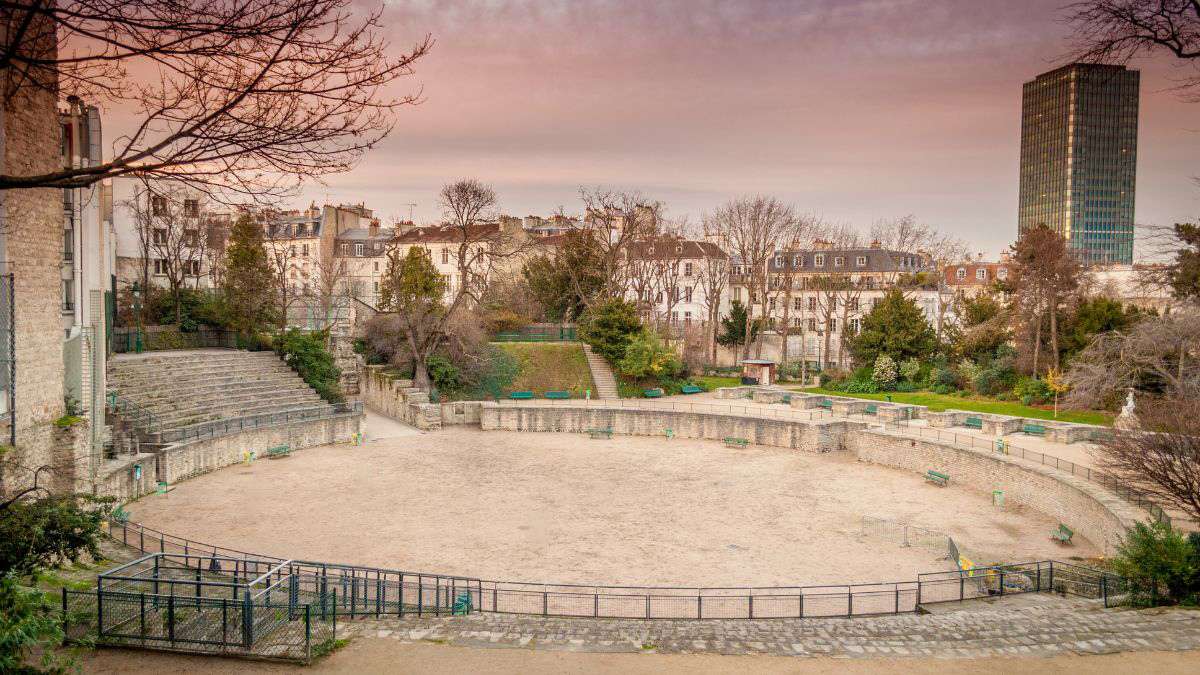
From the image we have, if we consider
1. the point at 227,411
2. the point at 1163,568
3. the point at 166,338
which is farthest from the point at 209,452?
the point at 1163,568

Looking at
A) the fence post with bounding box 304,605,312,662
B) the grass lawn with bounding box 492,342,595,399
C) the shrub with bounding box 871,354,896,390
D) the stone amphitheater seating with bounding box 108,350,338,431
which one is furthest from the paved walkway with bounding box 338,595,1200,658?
the grass lawn with bounding box 492,342,595,399

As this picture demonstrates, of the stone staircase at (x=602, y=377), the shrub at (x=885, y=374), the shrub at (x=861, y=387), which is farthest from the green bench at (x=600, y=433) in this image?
the shrub at (x=885, y=374)

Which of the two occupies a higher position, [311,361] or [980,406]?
[311,361]

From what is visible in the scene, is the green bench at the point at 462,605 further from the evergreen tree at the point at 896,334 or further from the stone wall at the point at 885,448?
the evergreen tree at the point at 896,334

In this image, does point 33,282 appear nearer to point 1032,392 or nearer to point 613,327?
point 613,327

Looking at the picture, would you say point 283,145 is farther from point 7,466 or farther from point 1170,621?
point 1170,621

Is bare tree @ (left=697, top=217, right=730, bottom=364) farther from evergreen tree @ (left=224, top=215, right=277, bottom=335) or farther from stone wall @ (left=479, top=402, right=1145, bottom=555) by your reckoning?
evergreen tree @ (left=224, top=215, right=277, bottom=335)

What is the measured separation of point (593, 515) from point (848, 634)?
10.1 metres

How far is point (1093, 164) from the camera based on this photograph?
134 m

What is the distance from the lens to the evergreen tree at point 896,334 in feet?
135

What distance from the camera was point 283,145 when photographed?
328 inches

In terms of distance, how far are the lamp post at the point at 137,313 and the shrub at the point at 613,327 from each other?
2262cm

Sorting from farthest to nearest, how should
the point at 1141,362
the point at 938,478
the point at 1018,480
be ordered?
1. the point at 1141,362
2. the point at 938,478
3. the point at 1018,480

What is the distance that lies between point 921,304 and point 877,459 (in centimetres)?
3375
